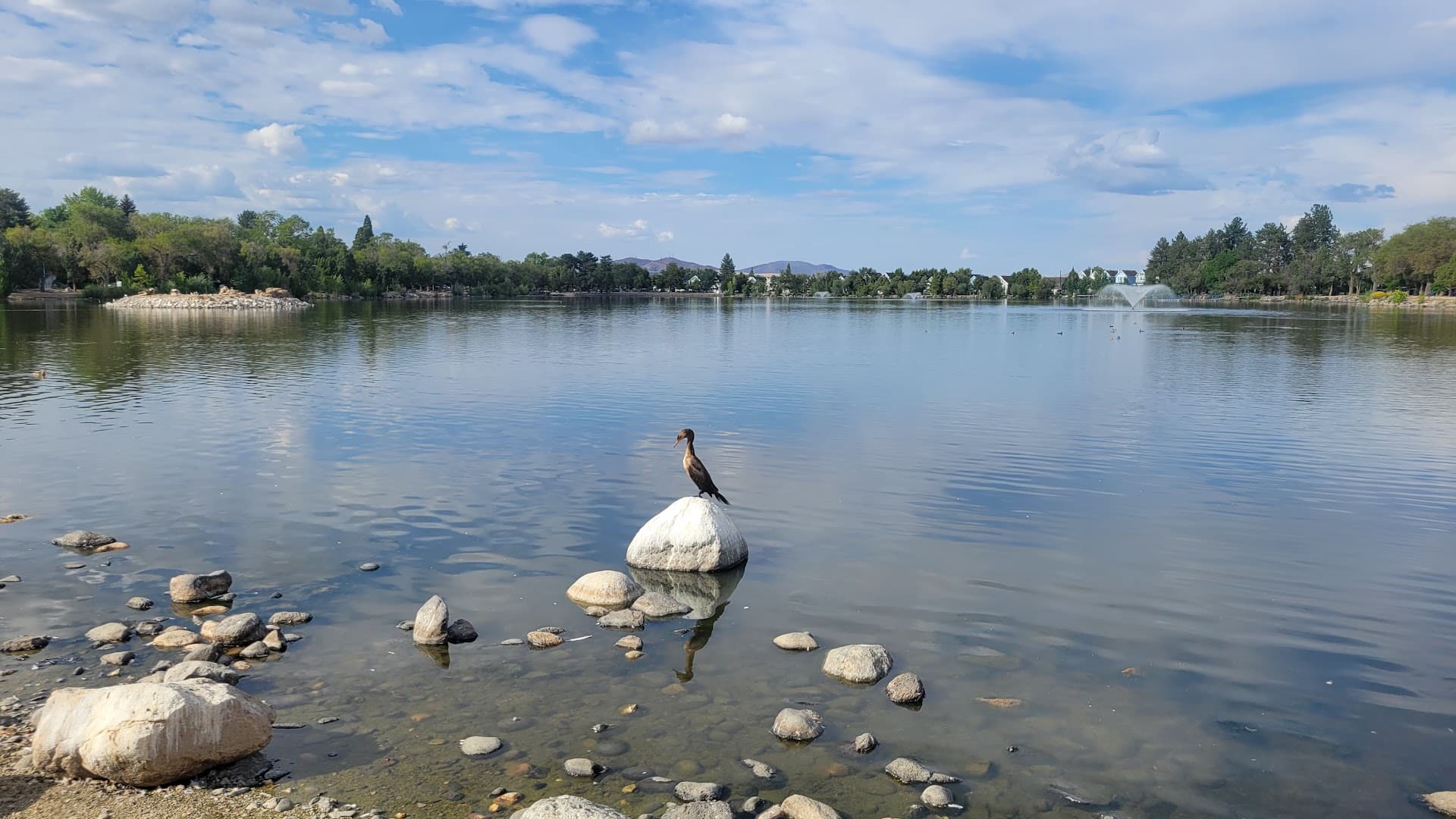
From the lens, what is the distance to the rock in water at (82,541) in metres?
16.2

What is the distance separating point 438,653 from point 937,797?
6.81 meters

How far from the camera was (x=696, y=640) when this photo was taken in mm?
12820

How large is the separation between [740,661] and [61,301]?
152 metres

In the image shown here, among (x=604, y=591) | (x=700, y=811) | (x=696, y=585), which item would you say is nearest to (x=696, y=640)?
(x=604, y=591)

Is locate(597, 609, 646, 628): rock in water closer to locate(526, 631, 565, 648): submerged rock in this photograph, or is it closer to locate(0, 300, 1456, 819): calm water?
locate(0, 300, 1456, 819): calm water

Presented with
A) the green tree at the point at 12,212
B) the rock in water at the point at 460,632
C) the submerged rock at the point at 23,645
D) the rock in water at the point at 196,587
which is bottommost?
the rock in water at the point at 460,632

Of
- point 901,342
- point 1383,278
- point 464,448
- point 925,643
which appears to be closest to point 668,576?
point 925,643

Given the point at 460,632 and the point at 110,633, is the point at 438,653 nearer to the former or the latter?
the point at 460,632

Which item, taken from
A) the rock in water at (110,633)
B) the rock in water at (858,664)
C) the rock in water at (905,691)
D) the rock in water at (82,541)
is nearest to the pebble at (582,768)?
the rock in water at (858,664)

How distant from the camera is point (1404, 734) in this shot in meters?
10.3

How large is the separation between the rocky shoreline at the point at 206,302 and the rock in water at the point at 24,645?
4957 inches

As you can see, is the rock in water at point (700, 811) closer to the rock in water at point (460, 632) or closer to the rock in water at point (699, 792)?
the rock in water at point (699, 792)

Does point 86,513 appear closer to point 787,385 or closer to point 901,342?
point 787,385

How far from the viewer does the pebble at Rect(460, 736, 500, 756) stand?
947 centimetres
